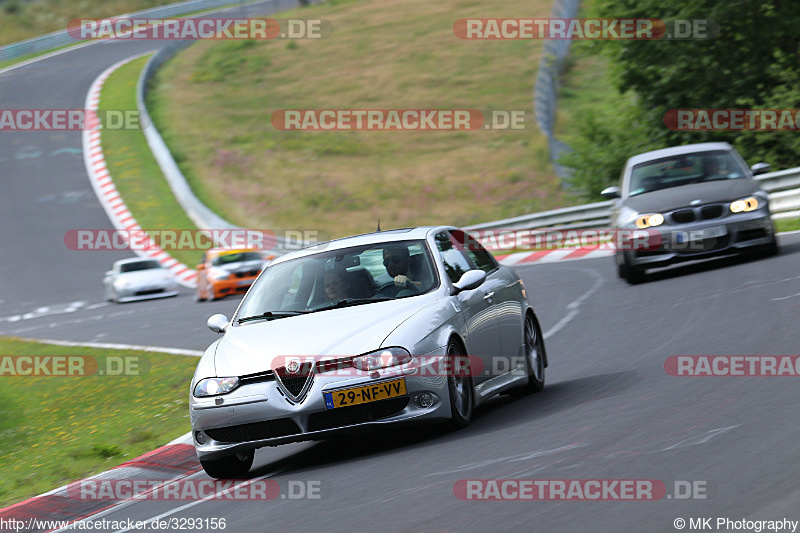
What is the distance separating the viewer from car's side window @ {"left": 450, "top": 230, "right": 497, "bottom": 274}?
9.91 metres

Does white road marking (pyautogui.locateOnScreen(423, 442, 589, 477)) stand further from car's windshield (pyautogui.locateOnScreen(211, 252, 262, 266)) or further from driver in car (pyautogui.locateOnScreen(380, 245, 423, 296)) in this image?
car's windshield (pyautogui.locateOnScreen(211, 252, 262, 266))

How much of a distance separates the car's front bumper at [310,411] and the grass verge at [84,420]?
76.8 inches

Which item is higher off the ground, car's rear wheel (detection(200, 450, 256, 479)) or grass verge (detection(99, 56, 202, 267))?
grass verge (detection(99, 56, 202, 267))

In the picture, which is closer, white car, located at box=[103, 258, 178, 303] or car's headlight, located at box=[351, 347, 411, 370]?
car's headlight, located at box=[351, 347, 411, 370]

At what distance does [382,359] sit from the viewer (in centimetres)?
798

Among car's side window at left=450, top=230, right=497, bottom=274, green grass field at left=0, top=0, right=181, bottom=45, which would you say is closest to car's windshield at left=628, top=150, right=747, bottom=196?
car's side window at left=450, top=230, right=497, bottom=274

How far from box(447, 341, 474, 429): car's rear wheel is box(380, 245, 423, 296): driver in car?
609mm

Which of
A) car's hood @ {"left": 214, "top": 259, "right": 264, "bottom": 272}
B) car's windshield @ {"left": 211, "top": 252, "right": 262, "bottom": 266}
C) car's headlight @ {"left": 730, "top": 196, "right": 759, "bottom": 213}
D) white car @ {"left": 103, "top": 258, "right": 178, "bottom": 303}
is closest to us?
car's headlight @ {"left": 730, "top": 196, "right": 759, "bottom": 213}

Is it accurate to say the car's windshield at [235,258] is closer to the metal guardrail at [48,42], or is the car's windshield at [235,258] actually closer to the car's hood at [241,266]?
the car's hood at [241,266]

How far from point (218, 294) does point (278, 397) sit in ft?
62.3

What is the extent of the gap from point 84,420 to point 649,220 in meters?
7.31

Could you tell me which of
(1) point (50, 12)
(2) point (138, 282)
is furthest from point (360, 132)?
(1) point (50, 12)

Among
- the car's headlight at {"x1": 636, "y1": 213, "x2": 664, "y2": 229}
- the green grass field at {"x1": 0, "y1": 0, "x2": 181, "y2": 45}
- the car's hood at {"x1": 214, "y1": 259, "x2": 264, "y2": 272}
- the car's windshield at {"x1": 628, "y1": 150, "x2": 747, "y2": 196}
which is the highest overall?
the green grass field at {"x1": 0, "y1": 0, "x2": 181, "y2": 45}

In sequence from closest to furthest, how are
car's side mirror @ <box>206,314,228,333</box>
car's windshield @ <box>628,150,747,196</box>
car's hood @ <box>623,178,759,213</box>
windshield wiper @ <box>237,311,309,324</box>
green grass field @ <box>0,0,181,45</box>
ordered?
windshield wiper @ <box>237,311,309,324</box>
car's side mirror @ <box>206,314,228,333</box>
car's hood @ <box>623,178,759,213</box>
car's windshield @ <box>628,150,747,196</box>
green grass field @ <box>0,0,181,45</box>
